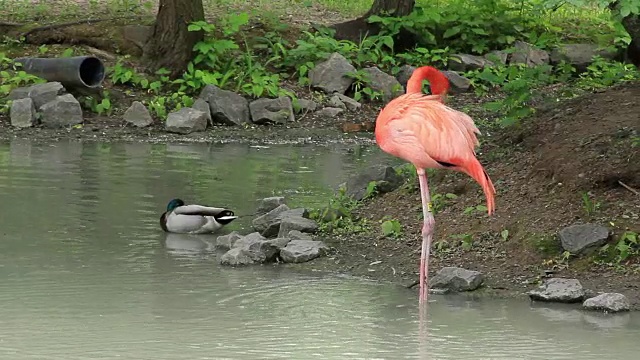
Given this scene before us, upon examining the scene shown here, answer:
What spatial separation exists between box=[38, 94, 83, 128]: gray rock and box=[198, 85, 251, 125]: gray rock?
1718mm

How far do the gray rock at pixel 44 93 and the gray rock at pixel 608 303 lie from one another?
32.8 feet

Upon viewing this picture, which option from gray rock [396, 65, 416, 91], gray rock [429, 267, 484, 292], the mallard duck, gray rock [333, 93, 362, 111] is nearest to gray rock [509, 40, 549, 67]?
gray rock [396, 65, 416, 91]

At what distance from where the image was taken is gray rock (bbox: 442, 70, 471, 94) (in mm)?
18469

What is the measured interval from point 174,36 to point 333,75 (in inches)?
91.6

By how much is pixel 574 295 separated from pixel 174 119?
29.8 feet

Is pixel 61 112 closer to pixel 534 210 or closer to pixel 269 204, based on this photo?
pixel 269 204

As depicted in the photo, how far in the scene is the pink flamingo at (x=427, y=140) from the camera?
7797mm

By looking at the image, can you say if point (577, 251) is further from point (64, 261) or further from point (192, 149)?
point (192, 149)

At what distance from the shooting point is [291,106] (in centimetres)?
1688

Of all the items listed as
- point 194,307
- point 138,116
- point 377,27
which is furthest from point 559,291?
point 377,27

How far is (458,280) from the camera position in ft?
26.4

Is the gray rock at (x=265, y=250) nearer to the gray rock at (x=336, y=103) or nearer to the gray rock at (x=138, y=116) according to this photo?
the gray rock at (x=138, y=116)

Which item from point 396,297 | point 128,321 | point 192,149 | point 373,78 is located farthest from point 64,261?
point 373,78

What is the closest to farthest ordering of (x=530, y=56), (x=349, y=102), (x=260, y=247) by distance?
(x=260, y=247) < (x=349, y=102) < (x=530, y=56)
